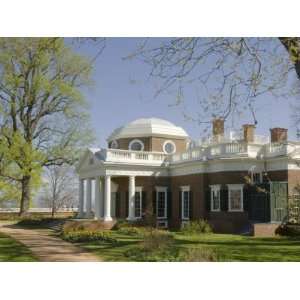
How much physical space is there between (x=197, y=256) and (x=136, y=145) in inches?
420

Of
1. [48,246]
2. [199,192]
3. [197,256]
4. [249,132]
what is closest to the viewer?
[197,256]

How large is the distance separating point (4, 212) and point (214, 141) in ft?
23.9

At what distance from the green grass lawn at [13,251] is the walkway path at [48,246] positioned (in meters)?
0.18

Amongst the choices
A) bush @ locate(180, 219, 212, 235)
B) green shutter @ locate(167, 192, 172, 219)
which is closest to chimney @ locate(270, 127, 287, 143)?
bush @ locate(180, 219, 212, 235)

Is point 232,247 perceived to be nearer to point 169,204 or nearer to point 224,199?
point 224,199

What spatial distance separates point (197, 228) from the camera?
14.7 metres

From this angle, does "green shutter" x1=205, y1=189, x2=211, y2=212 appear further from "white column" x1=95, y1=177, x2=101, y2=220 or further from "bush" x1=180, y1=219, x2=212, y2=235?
"white column" x1=95, y1=177, x2=101, y2=220

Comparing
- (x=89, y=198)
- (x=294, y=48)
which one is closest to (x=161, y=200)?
(x=89, y=198)

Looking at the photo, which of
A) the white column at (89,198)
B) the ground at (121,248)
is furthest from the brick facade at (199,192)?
the ground at (121,248)

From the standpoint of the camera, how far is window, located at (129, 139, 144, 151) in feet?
66.7

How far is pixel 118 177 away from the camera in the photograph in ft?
66.6
